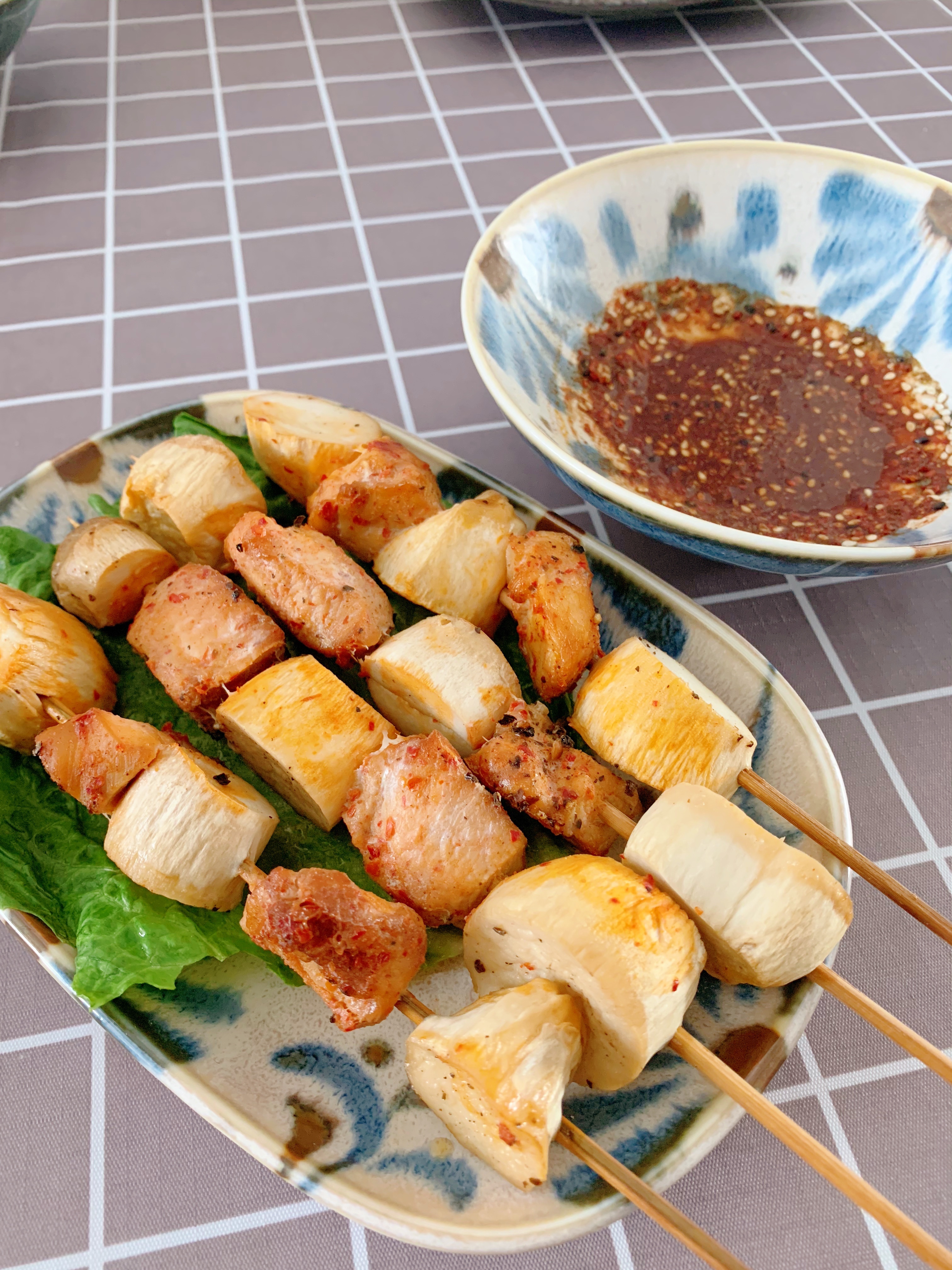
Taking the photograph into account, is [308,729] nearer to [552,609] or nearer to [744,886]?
[552,609]

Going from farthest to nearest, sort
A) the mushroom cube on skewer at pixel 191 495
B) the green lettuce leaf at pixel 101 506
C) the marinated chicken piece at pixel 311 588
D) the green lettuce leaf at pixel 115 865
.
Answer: the green lettuce leaf at pixel 101 506, the mushroom cube on skewer at pixel 191 495, the marinated chicken piece at pixel 311 588, the green lettuce leaf at pixel 115 865

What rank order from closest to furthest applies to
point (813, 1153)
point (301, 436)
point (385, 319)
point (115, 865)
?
point (813, 1153), point (115, 865), point (301, 436), point (385, 319)

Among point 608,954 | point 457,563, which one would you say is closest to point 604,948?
point 608,954

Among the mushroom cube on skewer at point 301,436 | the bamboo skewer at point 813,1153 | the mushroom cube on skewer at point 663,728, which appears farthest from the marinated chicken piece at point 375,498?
the bamboo skewer at point 813,1153

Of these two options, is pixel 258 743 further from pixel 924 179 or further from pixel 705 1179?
pixel 924 179

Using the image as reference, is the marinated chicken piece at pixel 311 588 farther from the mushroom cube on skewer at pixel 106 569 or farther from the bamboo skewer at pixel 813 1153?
the bamboo skewer at pixel 813 1153

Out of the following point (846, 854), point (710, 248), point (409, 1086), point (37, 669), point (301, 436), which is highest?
point (710, 248)

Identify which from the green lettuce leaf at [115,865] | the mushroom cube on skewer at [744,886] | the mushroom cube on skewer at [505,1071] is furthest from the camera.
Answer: the green lettuce leaf at [115,865]
